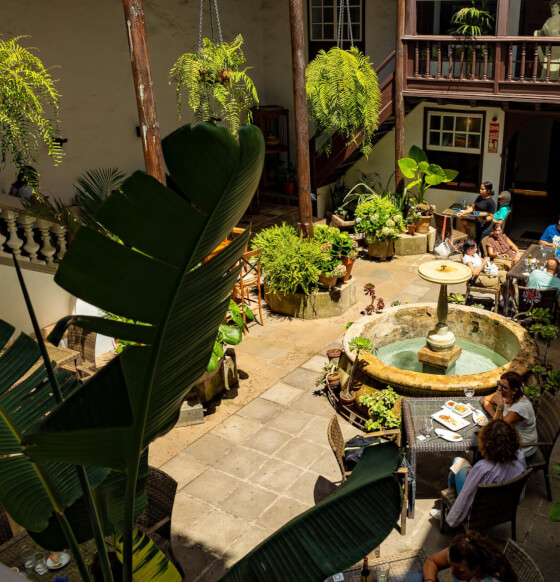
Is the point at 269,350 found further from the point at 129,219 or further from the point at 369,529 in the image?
the point at 129,219

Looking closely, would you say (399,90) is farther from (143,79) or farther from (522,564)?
(522,564)

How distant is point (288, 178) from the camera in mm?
16484

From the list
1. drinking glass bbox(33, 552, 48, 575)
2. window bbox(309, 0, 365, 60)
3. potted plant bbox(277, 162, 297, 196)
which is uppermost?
window bbox(309, 0, 365, 60)

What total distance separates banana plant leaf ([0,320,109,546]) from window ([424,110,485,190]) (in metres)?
12.5

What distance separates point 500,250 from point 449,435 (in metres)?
5.33

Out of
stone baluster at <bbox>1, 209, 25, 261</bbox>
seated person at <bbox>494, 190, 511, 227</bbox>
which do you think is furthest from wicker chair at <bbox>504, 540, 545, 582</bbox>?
seated person at <bbox>494, 190, 511, 227</bbox>

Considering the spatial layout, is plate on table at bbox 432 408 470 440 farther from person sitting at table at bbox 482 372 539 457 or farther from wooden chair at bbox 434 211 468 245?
wooden chair at bbox 434 211 468 245

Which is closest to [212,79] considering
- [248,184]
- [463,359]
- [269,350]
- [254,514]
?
[269,350]

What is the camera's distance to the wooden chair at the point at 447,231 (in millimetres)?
12211

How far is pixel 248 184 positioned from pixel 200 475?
5289 millimetres

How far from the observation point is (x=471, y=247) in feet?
30.8

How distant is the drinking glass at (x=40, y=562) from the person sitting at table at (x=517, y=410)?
374cm

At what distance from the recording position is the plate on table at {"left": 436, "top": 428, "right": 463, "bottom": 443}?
5.77 metres

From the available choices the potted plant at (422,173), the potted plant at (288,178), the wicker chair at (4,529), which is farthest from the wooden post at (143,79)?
the potted plant at (288,178)
